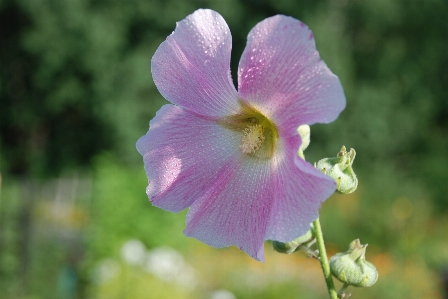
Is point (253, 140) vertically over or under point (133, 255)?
over

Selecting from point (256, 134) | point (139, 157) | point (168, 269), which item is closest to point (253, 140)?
point (256, 134)

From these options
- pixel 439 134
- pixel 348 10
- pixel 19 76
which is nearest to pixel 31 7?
A: pixel 19 76

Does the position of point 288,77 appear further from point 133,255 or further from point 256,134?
point 133,255

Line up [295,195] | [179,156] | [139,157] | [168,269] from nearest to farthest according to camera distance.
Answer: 1. [295,195]
2. [179,156]
3. [168,269]
4. [139,157]

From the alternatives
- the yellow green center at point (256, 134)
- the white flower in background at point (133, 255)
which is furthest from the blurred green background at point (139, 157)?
the yellow green center at point (256, 134)

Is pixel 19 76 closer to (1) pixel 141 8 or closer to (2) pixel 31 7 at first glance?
(2) pixel 31 7

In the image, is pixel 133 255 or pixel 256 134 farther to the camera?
pixel 133 255

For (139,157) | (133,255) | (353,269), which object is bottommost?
(139,157)
